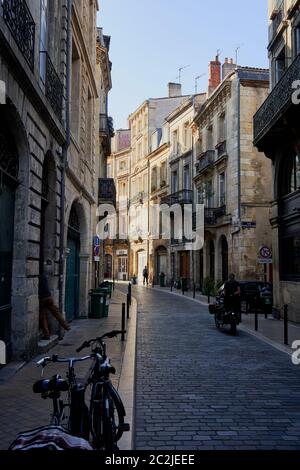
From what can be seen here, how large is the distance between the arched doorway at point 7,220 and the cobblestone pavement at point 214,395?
2.29m

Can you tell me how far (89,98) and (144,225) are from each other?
29548 mm

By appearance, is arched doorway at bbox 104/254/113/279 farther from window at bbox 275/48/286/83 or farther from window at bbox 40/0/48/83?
window at bbox 40/0/48/83

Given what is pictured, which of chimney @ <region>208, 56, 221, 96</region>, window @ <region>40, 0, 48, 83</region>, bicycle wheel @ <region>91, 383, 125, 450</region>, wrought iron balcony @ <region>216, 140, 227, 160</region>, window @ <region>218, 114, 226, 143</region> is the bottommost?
bicycle wheel @ <region>91, 383, 125, 450</region>

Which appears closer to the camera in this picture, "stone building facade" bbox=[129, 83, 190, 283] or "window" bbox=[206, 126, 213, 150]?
"window" bbox=[206, 126, 213, 150]

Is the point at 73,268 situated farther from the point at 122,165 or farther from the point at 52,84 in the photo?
the point at 122,165

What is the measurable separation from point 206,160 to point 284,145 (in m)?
14.7

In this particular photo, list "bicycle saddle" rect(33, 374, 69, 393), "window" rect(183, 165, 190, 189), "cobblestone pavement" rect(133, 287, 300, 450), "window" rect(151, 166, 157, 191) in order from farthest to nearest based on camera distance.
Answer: "window" rect(151, 166, 157, 191) → "window" rect(183, 165, 190, 189) → "cobblestone pavement" rect(133, 287, 300, 450) → "bicycle saddle" rect(33, 374, 69, 393)

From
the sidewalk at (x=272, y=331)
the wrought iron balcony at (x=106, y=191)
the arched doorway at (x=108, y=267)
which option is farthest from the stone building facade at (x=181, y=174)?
the sidewalk at (x=272, y=331)

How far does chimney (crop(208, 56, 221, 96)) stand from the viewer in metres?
33.2

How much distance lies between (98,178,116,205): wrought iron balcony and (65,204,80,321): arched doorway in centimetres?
552

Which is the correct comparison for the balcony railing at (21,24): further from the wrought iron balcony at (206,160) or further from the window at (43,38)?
the wrought iron balcony at (206,160)

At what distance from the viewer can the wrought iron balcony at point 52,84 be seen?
31.3ft

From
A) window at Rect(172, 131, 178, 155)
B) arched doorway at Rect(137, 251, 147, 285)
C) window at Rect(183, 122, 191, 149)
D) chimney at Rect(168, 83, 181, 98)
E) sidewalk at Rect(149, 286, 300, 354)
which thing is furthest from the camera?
chimney at Rect(168, 83, 181, 98)

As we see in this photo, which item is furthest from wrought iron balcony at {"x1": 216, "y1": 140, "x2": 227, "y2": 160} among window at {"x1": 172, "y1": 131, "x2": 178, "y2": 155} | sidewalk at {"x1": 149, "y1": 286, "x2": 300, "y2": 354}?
sidewalk at {"x1": 149, "y1": 286, "x2": 300, "y2": 354}
